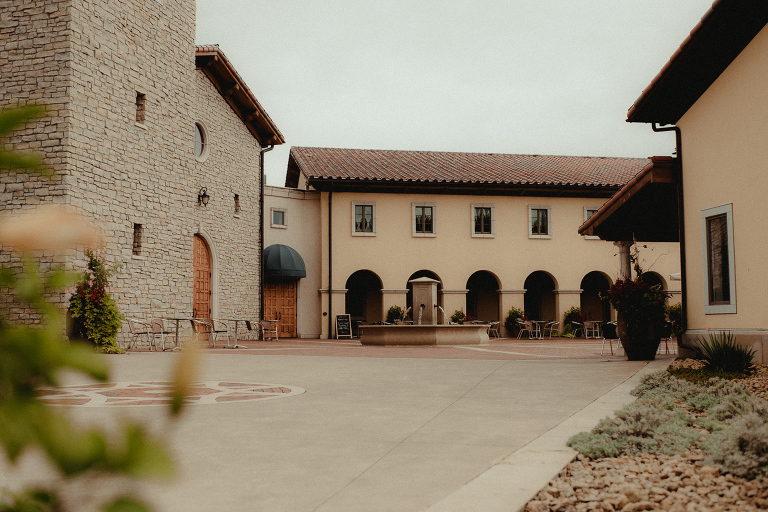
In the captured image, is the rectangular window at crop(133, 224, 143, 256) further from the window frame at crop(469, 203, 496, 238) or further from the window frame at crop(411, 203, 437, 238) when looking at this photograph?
the window frame at crop(469, 203, 496, 238)

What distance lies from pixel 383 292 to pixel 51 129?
1565 centimetres

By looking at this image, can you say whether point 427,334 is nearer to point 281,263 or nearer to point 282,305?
point 281,263

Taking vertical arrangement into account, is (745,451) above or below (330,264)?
below

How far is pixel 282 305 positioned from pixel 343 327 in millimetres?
2532

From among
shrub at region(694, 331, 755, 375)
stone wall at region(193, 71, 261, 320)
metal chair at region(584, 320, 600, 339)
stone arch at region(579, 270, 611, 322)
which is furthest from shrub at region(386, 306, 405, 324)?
shrub at region(694, 331, 755, 375)

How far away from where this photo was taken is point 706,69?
10961 millimetres

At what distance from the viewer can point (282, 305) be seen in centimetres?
2833

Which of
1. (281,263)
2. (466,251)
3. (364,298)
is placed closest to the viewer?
(281,263)

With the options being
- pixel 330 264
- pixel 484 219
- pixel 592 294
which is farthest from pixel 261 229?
pixel 592 294

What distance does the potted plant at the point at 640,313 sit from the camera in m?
12.7

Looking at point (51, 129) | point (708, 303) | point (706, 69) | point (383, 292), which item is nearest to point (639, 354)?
point (708, 303)

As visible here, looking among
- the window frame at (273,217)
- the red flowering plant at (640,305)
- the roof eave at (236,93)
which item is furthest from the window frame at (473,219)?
the red flowering plant at (640,305)

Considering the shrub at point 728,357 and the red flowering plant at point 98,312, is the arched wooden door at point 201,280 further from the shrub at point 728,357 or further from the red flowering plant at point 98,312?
the shrub at point 728,357

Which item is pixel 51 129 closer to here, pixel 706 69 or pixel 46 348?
pixel 706 69
